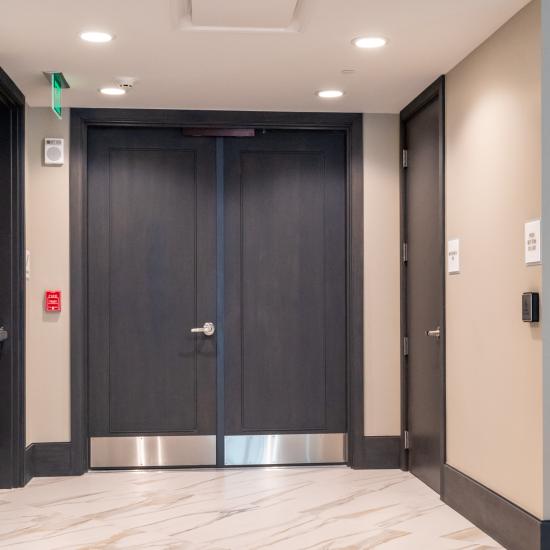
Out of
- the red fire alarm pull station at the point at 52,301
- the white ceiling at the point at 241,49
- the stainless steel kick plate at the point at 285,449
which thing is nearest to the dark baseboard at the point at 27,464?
the red fire alarm pull station at the point at 52,301

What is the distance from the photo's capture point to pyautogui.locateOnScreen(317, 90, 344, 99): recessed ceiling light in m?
4.73

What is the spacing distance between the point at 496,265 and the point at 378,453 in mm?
1981

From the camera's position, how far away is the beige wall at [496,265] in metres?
3.34

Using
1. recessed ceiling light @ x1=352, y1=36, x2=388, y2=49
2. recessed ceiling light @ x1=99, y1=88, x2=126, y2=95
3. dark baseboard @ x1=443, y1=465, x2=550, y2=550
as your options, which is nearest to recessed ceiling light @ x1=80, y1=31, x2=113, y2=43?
recessed ceiling light @ x1=99, y1=88, x2=126, y2=95

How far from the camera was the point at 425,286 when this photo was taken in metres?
4.81

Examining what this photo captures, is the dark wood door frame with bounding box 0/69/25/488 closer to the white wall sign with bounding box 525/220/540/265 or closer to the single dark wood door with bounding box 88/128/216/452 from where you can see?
the single dark wood door with bounding box 88/128/216/452

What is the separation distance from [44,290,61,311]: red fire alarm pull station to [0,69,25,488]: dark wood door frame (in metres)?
Result: 0.24

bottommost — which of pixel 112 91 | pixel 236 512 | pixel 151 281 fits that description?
pixel 236 512

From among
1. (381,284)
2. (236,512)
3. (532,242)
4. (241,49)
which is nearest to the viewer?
(532,242)

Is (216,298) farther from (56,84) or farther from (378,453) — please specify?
(56,84)

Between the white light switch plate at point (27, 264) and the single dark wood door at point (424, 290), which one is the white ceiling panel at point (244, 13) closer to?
the single dark wood door at point (424, 290)

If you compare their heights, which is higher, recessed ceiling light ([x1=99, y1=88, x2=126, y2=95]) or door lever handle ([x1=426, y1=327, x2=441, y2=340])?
recessed ceiling light ([x1=99, y1=88, x2=126, y2=95])

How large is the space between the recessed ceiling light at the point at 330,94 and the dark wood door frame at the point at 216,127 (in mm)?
407

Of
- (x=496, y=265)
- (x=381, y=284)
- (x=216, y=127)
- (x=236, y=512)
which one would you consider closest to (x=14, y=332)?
(x=236, y=512)
